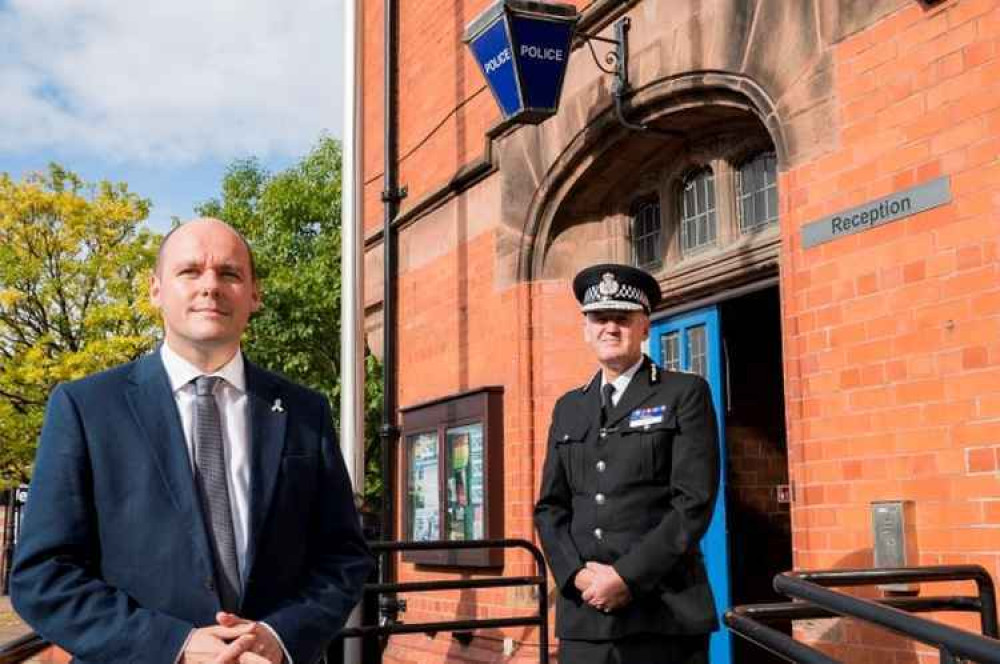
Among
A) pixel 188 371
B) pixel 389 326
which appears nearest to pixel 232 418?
pixel 188 371

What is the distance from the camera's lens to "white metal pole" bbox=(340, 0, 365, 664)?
7809 millimetres

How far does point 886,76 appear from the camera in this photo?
184 inches

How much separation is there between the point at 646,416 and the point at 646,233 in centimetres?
358

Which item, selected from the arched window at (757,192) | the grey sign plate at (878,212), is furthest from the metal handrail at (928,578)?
the arched window at (757,192)

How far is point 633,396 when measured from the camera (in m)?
4.00

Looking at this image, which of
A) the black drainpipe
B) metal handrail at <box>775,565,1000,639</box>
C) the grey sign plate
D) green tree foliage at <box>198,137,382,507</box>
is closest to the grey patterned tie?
metal handrail at <box>775,565,1000,639</box>

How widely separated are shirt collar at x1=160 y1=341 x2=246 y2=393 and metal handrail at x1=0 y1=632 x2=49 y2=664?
31.7 inches

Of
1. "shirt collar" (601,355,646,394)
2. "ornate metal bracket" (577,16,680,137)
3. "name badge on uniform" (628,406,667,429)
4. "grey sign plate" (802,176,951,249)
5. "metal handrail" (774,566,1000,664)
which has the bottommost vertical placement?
"metal handrail" (774,566,1000,664)

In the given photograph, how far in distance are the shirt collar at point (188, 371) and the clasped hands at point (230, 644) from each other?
19.1 inches

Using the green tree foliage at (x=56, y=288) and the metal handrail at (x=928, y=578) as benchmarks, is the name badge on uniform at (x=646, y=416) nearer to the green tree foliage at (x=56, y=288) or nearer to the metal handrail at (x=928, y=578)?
the metal handrail at (x=928, y=578)

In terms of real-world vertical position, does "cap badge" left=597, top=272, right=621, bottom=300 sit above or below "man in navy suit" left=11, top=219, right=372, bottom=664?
above

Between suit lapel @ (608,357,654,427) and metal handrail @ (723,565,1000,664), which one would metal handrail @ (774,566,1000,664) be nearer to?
metal handrail @ (723,565,1000,664)

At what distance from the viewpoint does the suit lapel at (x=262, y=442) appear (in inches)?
89.5

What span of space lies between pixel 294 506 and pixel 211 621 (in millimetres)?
304
